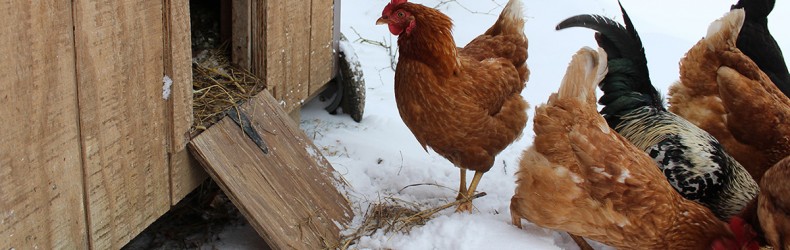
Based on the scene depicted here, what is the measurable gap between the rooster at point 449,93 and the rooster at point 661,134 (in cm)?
51

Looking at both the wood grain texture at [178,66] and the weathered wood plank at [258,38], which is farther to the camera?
the weathered wood plank at [258,38]

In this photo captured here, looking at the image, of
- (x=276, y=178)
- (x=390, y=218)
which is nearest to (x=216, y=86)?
(x=276, y=178)

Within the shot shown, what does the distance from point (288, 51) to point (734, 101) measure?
2280 mm

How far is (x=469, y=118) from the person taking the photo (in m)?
3.46

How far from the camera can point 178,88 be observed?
2693 millimetres

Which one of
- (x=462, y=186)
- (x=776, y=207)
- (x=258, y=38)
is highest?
(x=258, y=38)

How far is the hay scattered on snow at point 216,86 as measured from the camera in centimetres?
299

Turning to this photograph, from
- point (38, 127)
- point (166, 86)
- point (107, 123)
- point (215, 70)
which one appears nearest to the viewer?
point (38, 127)

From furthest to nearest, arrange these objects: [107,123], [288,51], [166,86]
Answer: [288,51] < [166,86] < [107,123]

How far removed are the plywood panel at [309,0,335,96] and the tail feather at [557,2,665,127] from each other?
1451 mm

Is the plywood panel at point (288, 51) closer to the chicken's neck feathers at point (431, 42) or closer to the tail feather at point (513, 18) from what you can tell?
the chicken's neck feathers at point (431, 42)

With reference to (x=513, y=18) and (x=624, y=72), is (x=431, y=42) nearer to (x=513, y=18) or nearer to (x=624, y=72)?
(x=513, y=18)

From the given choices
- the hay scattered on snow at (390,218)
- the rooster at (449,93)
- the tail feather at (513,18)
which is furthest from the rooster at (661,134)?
the hay scattered on snow at (390,218)

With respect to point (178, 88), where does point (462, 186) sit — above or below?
below
